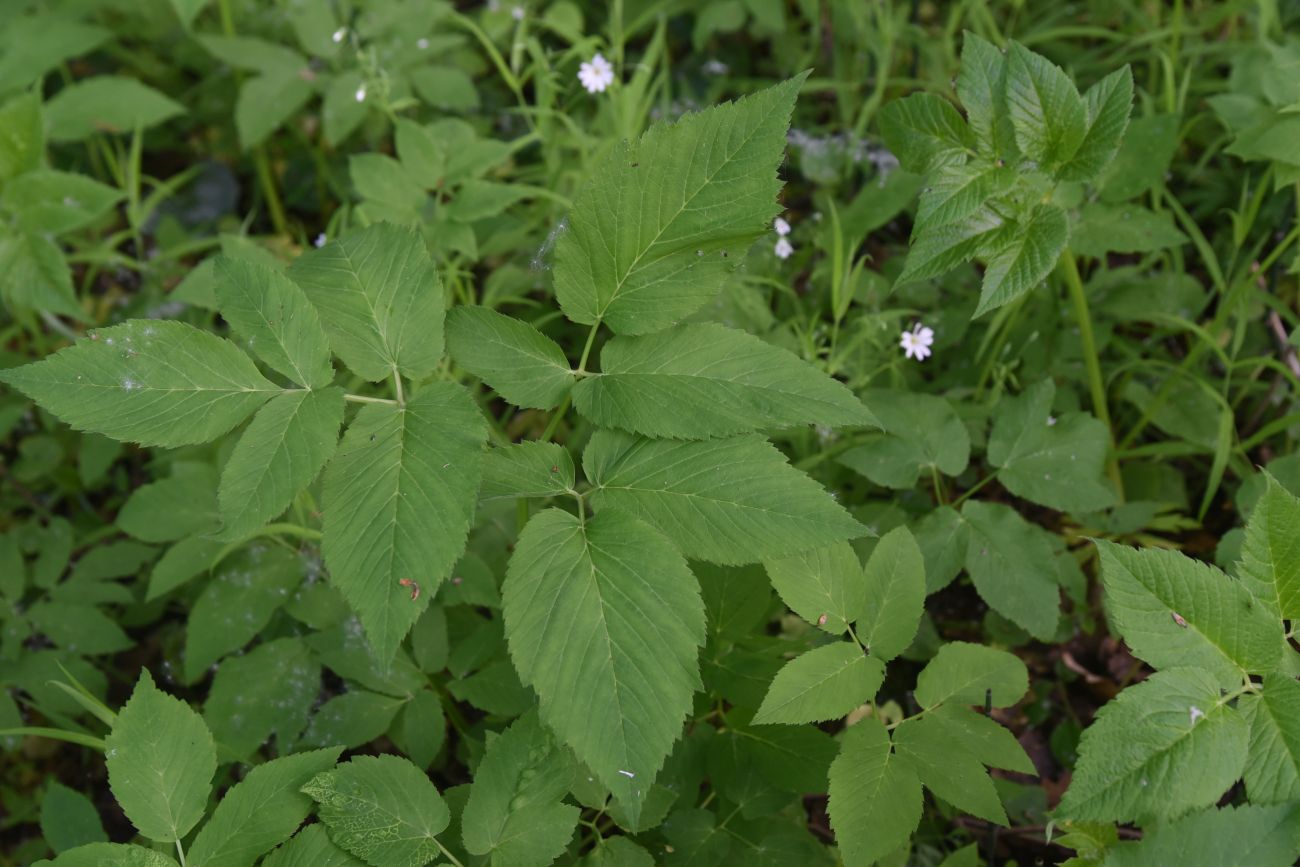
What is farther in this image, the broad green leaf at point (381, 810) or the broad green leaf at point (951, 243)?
the broad green leaf at point (951, 243)

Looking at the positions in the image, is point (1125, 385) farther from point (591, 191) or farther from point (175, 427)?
point (175, 427)

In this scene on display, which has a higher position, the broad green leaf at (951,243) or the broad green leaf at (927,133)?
the broad green leaf at (927,133)

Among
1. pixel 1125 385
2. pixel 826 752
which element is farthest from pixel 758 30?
pixel 826 752

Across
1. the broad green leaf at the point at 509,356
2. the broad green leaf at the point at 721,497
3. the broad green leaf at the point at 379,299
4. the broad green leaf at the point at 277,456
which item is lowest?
the broad green leaf at the point at 721,497

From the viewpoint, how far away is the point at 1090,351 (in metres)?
2.06

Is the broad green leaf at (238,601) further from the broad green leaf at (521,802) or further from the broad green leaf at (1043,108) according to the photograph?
the broad green leaf at (1043,108)

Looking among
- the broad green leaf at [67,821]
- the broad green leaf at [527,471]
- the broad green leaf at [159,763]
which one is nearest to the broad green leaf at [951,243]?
the broad green leaf at [527,471]

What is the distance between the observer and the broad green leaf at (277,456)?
1302mm

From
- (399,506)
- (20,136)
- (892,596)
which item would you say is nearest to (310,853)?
(399,506)

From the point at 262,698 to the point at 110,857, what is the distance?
54 cm

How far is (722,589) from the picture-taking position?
1.73 metres

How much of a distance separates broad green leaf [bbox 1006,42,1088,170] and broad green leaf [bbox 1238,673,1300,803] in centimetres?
89

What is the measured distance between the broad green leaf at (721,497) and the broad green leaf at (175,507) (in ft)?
3.69

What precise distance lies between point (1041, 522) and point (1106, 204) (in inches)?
29.8
